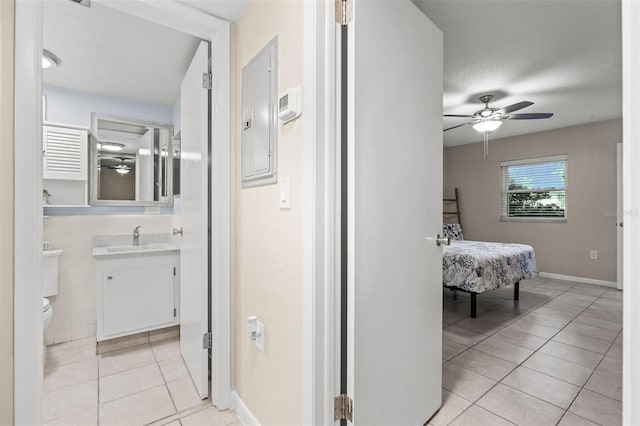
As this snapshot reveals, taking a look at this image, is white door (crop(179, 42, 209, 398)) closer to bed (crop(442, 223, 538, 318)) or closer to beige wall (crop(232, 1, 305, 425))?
beige wall (crop(232, 1, 305, 425))

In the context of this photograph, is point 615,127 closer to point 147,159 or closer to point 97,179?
point 147,159

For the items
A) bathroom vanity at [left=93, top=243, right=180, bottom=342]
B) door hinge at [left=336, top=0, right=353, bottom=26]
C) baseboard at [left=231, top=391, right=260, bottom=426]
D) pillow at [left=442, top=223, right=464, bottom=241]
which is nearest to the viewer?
door hinge at [left=336, top=0, right=353, bottom=26]

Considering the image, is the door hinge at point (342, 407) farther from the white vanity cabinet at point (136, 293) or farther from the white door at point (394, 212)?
the white vanity cabinet at point (136, 293)

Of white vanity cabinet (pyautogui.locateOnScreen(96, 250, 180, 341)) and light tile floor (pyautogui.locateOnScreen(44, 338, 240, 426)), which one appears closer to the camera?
light tile floor (pyautogui.locateOnScreen(44, 338, 240, 426))

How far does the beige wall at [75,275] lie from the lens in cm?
249

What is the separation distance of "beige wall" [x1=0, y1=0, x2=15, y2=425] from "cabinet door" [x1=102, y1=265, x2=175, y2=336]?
135cm

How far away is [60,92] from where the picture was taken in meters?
2.64

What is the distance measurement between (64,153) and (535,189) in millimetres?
6181

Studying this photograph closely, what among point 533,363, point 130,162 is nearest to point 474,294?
point 533,363

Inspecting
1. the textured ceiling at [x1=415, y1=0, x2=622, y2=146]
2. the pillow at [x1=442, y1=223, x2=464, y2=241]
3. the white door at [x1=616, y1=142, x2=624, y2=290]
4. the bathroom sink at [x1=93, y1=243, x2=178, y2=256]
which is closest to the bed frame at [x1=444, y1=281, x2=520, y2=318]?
the pillow at [x1=442, y1=223, x2=464, y2=241]

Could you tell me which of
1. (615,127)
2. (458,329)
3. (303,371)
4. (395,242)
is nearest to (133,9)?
(395,242)

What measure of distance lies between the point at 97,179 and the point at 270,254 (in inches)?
92.9

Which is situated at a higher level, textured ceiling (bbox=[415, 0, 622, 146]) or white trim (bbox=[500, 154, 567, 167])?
textured ceiling (bbox=[415, 0, 622, 146])

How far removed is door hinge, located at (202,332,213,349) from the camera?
1771 millimetres
